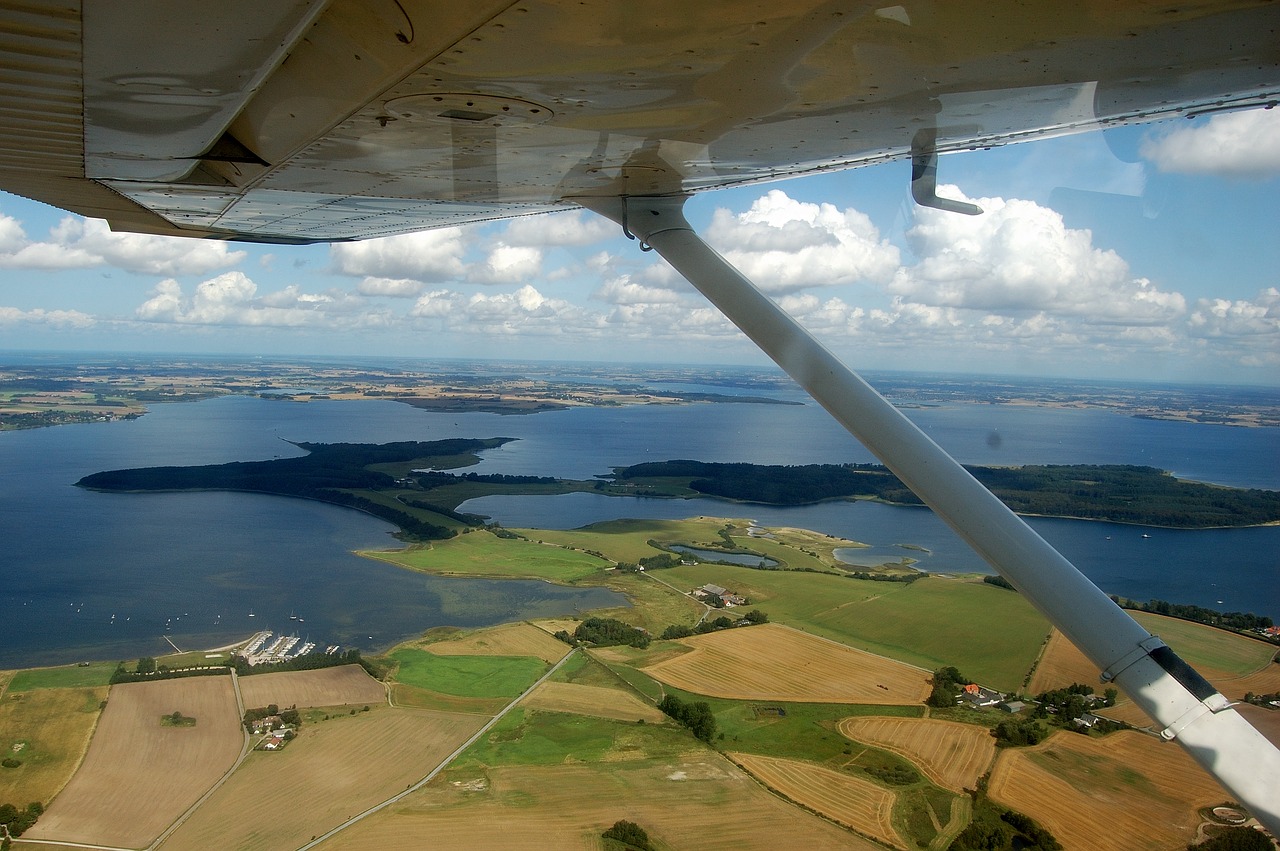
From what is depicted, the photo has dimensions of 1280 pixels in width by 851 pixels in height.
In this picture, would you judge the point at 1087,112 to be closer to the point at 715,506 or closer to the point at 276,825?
the point at 276,825

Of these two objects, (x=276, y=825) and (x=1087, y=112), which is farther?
(x=276, y=825)

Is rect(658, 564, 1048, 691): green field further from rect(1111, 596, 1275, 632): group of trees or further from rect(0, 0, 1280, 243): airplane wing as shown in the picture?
rect(0, 0, 1280, 243): airplane wing

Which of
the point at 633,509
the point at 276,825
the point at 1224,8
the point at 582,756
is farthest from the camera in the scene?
the point at 633,509

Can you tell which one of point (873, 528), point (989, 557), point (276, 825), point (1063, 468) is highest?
point (989, 557)

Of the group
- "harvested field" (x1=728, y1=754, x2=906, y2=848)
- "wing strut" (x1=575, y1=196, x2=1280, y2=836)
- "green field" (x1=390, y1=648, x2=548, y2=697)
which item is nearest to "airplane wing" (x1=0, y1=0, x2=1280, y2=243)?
"wing strut" (x1=575, y1=196, x2=1280, y2=836)

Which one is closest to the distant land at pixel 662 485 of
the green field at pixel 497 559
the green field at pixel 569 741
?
the green field at pixel 497 559

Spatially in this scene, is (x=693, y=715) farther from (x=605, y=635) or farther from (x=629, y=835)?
(x=605, y=635)

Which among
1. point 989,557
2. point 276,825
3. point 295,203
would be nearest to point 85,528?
point 276,825
